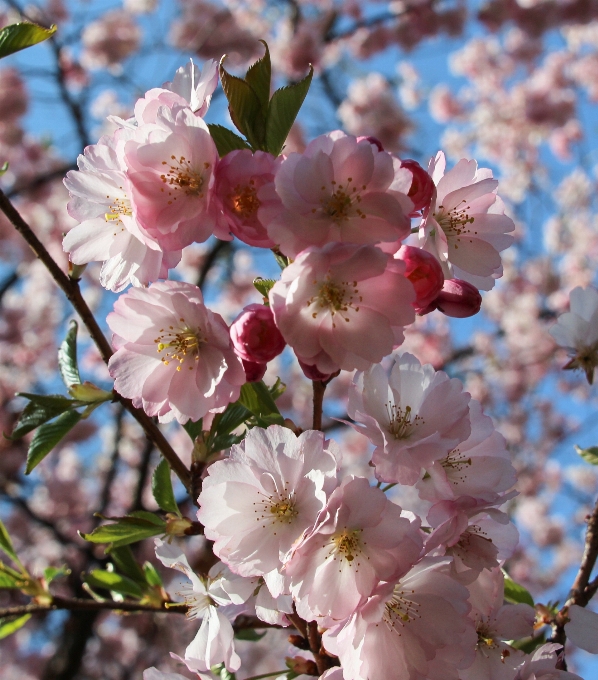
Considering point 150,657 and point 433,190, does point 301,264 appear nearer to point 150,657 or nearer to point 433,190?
point 433,190

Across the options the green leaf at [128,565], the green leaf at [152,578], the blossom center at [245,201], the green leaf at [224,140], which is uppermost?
the green leaf at [224,140]

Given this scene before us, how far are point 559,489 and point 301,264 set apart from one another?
801 cm

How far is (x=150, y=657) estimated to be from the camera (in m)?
5.01

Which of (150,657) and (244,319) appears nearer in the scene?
(244,319)

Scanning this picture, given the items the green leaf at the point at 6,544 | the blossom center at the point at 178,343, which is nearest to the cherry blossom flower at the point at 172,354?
the blossom center at the point at 178,343

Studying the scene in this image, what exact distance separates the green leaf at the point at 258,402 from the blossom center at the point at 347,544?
0.66 feet

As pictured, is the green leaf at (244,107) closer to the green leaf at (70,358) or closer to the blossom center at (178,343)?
the blossom center at (178,343)

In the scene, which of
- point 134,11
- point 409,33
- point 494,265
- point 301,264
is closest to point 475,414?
point 494,265

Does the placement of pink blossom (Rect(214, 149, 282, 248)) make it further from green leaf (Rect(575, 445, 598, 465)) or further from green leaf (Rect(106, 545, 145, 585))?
green leaf (Rect(575, 445, 598, 465))

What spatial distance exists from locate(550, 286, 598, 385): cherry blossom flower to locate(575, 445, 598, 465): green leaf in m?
0.17

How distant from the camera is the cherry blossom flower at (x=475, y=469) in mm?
816

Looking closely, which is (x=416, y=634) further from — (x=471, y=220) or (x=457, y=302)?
(x=471, y=220)

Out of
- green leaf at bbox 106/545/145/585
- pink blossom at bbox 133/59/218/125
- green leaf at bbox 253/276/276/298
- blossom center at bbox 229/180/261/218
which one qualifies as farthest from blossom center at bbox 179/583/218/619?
pink blossom at bbox 133/59/218/125

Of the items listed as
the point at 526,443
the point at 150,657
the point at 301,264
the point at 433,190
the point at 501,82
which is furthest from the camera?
the point at 501,82
